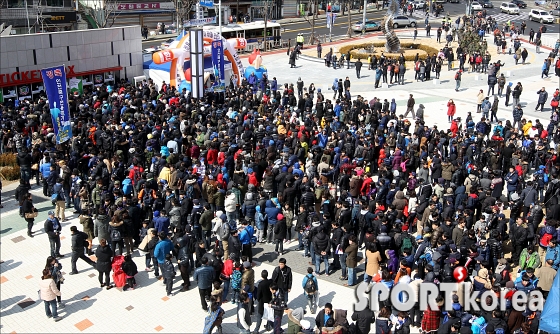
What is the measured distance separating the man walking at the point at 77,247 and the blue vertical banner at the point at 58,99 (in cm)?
717

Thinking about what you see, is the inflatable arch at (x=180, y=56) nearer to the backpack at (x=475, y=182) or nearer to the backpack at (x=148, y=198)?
the backpack at (x=148, y=198)

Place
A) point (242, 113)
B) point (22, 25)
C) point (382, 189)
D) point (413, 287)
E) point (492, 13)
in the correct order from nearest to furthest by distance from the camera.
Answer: point (413, 287), point (382, 189), point (242, 113), point (22, 25), point (492, 13)

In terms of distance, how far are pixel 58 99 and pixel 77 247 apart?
8.61m

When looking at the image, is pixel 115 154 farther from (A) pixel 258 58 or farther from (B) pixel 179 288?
(A) pixel 258 58

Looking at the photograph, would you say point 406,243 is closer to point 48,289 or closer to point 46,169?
point 48,289

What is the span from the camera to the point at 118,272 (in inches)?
507

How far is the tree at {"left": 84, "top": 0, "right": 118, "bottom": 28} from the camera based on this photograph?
53291 mm

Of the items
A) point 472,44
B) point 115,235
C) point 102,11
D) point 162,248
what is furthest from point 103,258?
point 102,11

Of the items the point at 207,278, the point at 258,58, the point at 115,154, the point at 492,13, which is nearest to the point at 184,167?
the point at 115,154

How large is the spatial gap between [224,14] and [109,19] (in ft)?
38.2

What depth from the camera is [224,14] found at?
59.9 m

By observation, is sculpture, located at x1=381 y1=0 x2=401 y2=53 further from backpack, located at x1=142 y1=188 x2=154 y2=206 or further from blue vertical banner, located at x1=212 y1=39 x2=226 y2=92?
backpack, located at x1=142 y1=188 x2=154 y2=206

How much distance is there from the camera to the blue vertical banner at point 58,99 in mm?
19828

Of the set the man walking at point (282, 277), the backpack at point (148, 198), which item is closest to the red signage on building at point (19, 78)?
the backpack at point (148, 198)
